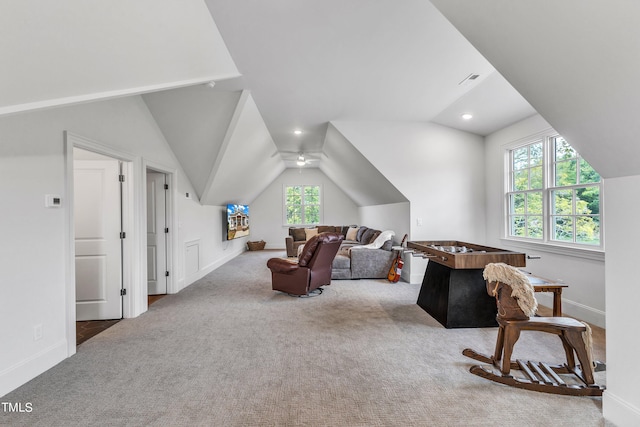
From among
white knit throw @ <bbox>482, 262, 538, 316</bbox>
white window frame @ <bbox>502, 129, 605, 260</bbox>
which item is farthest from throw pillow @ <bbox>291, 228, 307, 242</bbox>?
white knit throw @ <bbox>482, 262, 538, 316</bbox>

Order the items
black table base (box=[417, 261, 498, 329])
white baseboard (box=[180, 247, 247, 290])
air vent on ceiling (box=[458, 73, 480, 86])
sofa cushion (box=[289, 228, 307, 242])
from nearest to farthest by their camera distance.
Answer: black table base (box=[417, 261, 498, 329]) → air vent on ceiling (box=[458, 73, 480, 86]) → white baseboard (box=[180, 247, 247, 290]) → sofa cushion (box=[289, 228, 307, 242])

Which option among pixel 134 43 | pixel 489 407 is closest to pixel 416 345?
pixel 489 407

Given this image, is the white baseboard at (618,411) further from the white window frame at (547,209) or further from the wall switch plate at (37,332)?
the wall switch plate at (37,332)

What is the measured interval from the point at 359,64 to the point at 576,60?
2.21 m

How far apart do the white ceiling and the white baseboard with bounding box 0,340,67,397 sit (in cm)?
299

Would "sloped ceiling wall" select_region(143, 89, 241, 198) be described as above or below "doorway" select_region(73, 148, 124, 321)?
above

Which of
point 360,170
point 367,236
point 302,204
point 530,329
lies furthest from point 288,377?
point 302,204

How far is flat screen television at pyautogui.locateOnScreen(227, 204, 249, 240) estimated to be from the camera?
24.1 feet

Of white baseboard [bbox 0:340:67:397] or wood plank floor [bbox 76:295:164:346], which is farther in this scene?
wood plank floor [bbox 76:295:164:346]

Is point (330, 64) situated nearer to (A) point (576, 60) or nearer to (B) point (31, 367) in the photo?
(A) point (576, 60)

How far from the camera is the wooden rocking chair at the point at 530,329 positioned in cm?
203

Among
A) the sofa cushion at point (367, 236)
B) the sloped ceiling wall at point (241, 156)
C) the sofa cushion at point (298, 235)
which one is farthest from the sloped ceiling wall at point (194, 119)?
the sofa cushion at point (298, 235)

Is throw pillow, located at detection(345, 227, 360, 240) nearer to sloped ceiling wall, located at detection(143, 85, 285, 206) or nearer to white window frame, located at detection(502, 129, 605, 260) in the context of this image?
sloped ceiling wall, located at detection(143, 85, 285, 206)

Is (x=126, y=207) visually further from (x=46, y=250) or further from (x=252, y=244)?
(x=252, y=244)
